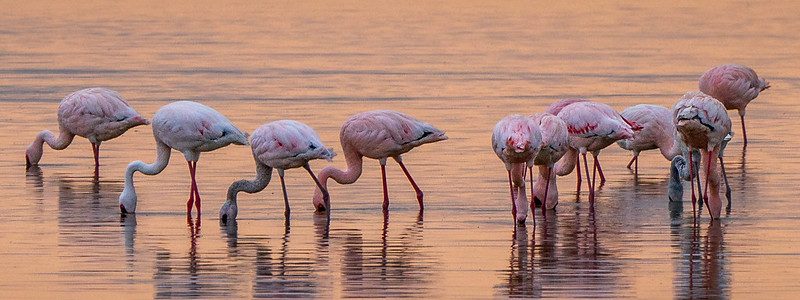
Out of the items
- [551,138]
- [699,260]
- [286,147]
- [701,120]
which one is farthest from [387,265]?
[701,120]

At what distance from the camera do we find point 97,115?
17469 millimetres

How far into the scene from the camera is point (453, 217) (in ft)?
46.7

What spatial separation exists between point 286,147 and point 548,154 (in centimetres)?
197

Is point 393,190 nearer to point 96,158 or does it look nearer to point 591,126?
point 591,126

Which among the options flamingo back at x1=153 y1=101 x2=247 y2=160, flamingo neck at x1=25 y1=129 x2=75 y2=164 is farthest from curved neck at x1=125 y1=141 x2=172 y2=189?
flamingo neck at x1=25 y1=129 x2=75 y2=164

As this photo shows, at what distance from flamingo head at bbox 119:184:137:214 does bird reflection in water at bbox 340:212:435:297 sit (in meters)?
1.86

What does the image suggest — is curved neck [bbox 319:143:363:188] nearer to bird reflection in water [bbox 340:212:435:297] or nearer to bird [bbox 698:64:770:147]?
bird reflection in water [bbox 340:212:435:297]

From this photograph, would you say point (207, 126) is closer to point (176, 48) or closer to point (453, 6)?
point (176, 48)

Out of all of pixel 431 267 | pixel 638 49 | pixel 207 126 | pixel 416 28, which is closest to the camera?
pixel 431 267

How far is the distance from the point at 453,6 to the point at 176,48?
1676 cm

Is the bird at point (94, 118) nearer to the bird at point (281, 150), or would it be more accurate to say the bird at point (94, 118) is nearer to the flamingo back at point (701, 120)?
the bird at point (281, 150)

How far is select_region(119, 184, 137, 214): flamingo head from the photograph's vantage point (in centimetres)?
1444

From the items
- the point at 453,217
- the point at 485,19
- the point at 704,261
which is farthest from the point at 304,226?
the point at 485,19

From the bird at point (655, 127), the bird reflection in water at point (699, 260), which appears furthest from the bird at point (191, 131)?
the bird at point (655, 127)
